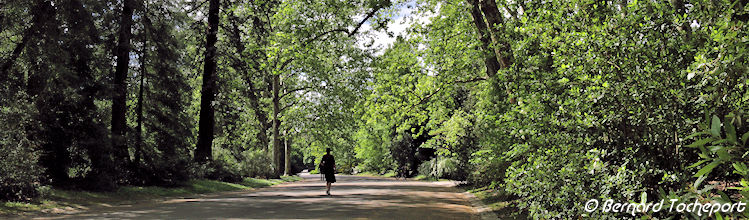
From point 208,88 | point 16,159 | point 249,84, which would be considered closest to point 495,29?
point 16,159

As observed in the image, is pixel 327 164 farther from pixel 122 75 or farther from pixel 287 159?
pixel 287 159

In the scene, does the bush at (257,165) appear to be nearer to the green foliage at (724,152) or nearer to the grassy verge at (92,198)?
the grassy verge at (92,198)

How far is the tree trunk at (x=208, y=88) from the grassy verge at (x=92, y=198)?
4055mm

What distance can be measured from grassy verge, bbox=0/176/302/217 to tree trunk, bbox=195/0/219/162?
405 cm

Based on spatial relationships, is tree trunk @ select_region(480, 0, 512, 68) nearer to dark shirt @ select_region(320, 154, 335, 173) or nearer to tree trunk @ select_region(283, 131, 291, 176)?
dark shirt @ select_region(320, 154, 335, 173)

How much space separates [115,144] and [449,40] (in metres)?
11.1

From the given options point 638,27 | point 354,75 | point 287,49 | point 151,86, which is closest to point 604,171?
point 638,27

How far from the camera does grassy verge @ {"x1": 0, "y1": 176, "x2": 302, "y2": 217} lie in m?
11.8

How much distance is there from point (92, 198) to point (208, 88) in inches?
475

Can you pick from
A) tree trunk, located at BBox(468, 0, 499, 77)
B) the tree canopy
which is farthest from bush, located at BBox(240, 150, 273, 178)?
tree trunk, located at BBox(468, 0, 499, 77)

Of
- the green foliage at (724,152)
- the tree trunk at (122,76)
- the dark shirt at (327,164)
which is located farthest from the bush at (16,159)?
the green foliage at (724,152)

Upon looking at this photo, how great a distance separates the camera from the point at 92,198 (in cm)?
1478

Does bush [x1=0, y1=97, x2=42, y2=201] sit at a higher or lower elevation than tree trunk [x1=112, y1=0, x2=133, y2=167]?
lower

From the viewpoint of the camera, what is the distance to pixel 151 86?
2209 cm
